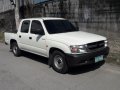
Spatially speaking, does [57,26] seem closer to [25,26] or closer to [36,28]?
[36,28]

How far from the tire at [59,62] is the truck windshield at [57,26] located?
94 cm

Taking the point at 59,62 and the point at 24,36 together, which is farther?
the point at 24,36

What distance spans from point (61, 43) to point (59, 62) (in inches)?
27.5

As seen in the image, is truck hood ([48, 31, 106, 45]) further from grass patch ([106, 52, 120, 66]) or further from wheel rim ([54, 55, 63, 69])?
grass patch ([106, 52, 120, 66])

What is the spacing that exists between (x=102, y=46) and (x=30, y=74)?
249cm

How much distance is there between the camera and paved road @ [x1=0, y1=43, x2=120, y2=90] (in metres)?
6.07

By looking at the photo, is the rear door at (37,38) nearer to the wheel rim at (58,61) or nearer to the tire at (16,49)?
the wheel rim at (58,61)

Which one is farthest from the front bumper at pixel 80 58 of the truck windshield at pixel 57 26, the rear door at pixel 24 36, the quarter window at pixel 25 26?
the quarter window at pixel 25 26

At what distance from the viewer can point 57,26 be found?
8.42 m

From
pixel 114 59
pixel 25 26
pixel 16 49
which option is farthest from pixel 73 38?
pixel 16 49

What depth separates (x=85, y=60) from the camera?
22.5 feet

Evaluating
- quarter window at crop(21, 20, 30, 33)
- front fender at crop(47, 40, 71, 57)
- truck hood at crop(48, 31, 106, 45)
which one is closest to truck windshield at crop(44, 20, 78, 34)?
truck hood at crop(48, 31, 106, 45)

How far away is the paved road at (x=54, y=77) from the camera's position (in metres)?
6.07

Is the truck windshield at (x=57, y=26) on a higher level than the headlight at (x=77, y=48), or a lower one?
higher
